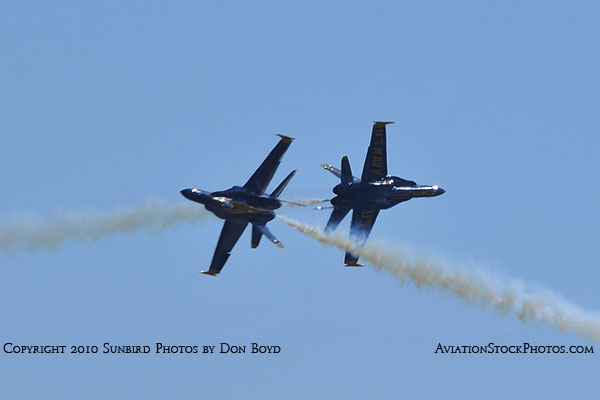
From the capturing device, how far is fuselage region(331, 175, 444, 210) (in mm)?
150250

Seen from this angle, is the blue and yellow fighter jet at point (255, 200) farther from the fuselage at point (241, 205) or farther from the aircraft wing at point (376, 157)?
the aircraft wing at point (376, 157)

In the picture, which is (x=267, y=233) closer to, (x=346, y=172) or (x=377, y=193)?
(x=346, y=172)

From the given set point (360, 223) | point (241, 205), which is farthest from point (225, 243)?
point (360, 223)

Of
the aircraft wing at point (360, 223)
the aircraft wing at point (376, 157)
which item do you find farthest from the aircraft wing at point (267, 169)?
the aircraft wing at point (360, 223)

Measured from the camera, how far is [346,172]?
15012 cm

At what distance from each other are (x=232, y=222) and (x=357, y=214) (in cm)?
898

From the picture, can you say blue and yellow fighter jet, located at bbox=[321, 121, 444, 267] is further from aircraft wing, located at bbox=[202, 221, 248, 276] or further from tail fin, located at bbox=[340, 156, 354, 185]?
aircraft wing, located at bbox=[202, 221, 248, 276]

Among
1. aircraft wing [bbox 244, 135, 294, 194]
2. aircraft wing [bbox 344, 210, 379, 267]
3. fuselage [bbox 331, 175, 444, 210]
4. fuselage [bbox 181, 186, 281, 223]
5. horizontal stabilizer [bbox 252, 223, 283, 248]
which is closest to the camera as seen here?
horizontal stabilizer [bbox 252, 223, 283, 248]

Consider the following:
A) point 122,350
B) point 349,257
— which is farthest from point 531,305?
point 122,350

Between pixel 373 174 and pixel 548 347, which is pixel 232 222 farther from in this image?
pixel 548 347

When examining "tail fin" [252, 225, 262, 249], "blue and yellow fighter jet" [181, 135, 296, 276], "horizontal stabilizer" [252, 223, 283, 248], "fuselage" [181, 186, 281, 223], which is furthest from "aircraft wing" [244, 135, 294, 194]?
"tail fin" [252, 225, 262, 249]

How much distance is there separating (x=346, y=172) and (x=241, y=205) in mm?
7938

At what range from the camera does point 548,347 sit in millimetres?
147125

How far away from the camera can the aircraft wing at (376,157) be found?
150750mm
